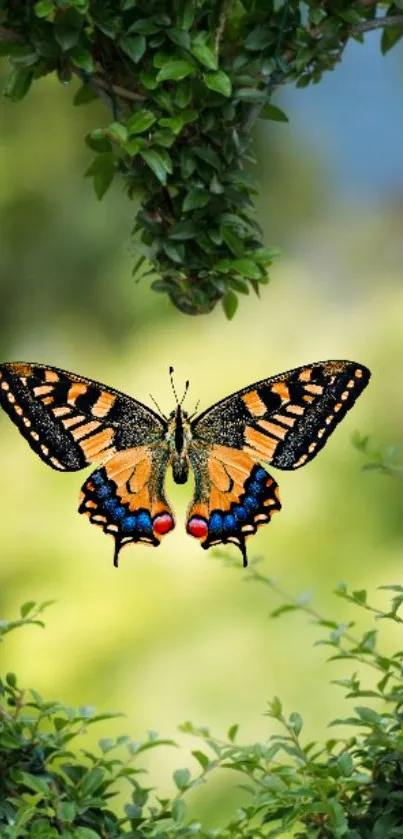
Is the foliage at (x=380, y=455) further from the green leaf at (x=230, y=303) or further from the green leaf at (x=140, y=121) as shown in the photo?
the green leaf at (x=140, y=121)

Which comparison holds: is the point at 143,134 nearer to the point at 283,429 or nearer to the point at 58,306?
the point at 283,429

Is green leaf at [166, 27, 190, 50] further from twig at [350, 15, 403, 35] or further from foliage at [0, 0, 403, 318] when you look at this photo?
twig at [350, 15, 403, 35]

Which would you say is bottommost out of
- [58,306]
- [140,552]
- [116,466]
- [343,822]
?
[343,822]

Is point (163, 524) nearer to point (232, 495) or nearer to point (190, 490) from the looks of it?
point (232, 495)

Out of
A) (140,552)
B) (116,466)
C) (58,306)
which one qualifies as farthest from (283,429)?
(58,306)

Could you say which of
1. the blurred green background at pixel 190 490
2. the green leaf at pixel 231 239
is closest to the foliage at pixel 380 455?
the green leaf at pixel 231 239

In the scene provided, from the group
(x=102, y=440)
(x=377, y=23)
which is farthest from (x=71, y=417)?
(x=377, y=23)
